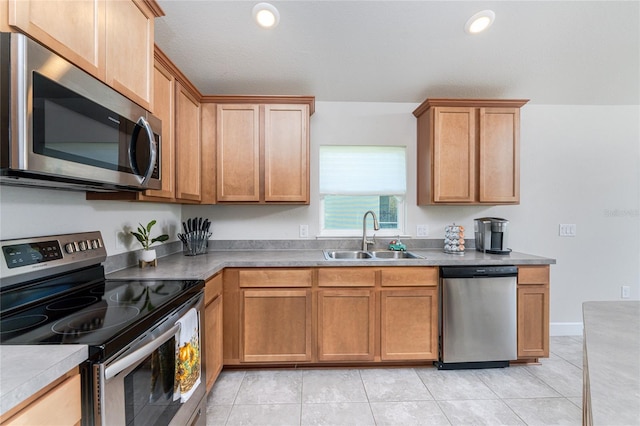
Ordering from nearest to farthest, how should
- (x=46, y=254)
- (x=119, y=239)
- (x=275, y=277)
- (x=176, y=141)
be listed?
1. (x=46, y=254)
2. (x=119, y=239)
3. (x=176, y=141)
4. (x=275, y=277)

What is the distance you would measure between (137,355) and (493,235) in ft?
9.17

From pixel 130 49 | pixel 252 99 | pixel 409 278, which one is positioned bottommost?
pixel 409 278

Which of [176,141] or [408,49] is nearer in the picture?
[176,141]

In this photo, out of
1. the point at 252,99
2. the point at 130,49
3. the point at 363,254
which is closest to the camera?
the point at 130,49

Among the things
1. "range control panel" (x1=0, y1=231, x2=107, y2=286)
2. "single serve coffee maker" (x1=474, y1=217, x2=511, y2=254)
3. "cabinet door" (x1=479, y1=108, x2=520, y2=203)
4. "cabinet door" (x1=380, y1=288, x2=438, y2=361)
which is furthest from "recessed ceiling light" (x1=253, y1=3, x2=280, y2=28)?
"single serve coffee maker" (x1=474, y1=217, x2=511, y2=254)

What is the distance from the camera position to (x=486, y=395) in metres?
1.92

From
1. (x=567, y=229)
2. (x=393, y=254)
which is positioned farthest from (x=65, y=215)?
(x=567, y=229)

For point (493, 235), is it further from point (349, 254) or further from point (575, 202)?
point (349, 254)

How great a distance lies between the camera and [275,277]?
85.3 inches

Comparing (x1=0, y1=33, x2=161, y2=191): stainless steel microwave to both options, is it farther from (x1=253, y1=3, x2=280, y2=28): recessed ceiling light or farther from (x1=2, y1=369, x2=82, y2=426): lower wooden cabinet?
(x1=253, y1=3, x2=280, y2=28): recessed ceiling light

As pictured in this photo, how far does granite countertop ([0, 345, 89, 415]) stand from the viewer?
1.98 feet

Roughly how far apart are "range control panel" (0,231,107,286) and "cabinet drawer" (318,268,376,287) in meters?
1.47

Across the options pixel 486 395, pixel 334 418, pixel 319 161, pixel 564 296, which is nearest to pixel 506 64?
pixel 319 161

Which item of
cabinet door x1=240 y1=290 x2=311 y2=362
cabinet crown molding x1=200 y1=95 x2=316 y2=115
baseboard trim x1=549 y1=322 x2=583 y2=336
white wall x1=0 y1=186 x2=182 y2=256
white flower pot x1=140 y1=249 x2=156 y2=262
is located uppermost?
cabinet crown molding x1=200 y1=95 x2=316 y2=115
